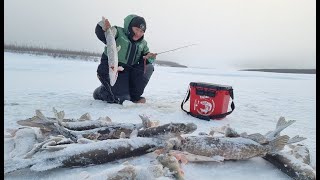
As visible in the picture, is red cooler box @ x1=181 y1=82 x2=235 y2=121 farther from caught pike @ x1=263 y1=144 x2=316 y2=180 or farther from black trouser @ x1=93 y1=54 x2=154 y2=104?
caught pike @ x1=263 y1=144 x2=316 y2=180

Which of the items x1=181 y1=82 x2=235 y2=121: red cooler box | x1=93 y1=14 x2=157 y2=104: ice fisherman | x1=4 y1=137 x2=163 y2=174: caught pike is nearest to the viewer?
x1=4 y1=137 x2=163 y2=174: caught pike

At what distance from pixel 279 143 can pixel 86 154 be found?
5.33ft

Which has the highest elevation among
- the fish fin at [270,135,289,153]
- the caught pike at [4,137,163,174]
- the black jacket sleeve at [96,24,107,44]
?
the black jacket sleeve at [96,24,107,44]

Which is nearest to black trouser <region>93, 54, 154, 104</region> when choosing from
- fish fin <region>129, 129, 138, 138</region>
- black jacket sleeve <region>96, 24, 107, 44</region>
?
black jacket sleeve <region>96, 24, 107, 44</region>

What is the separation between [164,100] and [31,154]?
11.8 ft

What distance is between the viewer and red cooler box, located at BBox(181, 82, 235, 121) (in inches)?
181

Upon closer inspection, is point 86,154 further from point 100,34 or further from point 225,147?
point 100,34

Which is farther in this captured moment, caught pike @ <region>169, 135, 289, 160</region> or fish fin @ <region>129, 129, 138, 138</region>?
fish fin @ <region>129, 129, 138, 138</region>

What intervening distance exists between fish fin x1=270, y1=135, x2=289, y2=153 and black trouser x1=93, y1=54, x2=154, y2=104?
8.91 feet

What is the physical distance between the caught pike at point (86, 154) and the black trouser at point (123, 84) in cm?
245

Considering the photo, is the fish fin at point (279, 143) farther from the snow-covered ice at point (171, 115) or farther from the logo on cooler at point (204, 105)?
the logo on cooler at point (204, 105)

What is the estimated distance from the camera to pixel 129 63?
558 cm
